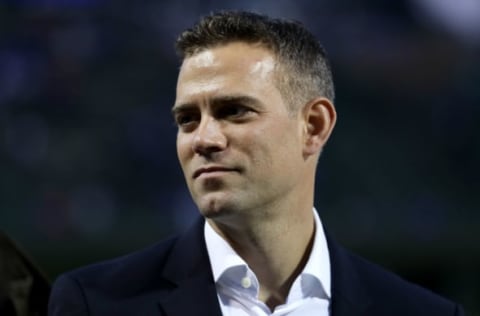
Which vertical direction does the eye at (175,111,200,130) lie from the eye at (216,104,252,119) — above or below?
below

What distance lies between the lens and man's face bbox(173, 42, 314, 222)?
220 centimetres

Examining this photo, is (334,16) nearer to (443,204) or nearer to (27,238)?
(443,204)

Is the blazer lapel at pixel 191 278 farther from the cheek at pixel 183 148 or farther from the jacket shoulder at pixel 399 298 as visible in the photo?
the jacket shoulder at pixel 399 298

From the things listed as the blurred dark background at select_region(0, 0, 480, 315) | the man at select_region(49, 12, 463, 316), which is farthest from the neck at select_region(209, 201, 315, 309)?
the blurred dark background at select_region(0, 0, 480, 315)

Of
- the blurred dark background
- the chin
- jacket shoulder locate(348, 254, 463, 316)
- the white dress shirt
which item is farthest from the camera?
the blurred dark background

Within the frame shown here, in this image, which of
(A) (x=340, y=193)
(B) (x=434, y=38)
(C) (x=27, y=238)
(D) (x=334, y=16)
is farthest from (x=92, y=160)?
(B) (x=434, y=38)

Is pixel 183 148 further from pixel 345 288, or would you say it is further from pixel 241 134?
pixel 345 288

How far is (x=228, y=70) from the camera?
7.42 feet

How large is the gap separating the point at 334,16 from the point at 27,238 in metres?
3.50

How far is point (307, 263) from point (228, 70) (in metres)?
0.50

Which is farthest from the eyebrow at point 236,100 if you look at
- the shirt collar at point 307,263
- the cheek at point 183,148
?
the shirt collar at point 307,263

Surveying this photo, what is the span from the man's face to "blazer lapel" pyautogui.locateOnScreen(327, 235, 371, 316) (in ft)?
0.88

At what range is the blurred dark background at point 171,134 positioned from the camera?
8305 millimetres

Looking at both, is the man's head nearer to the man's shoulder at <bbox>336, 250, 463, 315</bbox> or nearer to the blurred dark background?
the man's shoulder at <bbox>336, 250, 463, 315</bbox>
